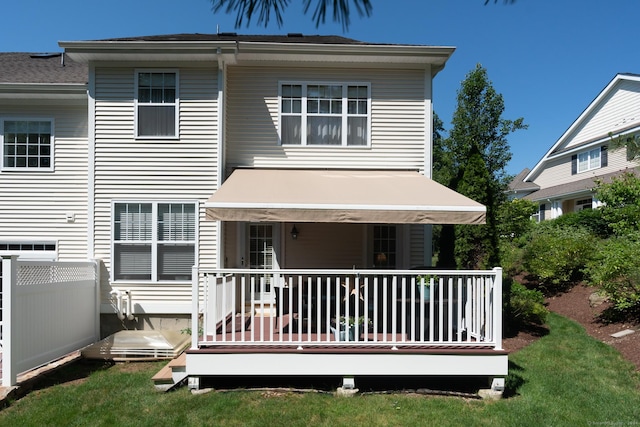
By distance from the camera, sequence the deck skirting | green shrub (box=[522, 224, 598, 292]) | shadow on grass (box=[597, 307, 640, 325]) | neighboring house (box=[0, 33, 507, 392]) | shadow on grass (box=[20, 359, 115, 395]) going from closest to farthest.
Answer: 1. the deck skirting
2. shadow on grass (box=[20, 359, 115, 395])
3. neighboring house (box=[0, 33, 507, 392])
4. shadow on grass (box=[597, 307, 640, 325])
5. green shrub (box=[522, 224, 598, 292])

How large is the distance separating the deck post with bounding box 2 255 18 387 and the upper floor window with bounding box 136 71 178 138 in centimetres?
425

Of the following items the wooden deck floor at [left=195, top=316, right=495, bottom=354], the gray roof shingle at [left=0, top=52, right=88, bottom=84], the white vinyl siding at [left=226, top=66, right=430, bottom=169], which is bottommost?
the wooden deck floor at [left=195, top=316, right=495, bottom=354]

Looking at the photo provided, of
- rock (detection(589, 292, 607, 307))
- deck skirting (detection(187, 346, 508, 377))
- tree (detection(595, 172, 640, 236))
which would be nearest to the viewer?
deck skirting (detection(187, 346, 508, 377))

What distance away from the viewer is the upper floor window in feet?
32.5

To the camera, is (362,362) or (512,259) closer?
(362,362)

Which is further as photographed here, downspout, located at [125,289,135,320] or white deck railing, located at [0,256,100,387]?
downspout, located at [125,289,135,320]

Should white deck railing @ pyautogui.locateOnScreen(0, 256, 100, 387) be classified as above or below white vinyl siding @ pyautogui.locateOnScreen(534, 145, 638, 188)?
below

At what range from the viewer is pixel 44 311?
7.72m

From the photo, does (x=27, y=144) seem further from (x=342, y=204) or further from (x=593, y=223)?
(x=593, y=223)

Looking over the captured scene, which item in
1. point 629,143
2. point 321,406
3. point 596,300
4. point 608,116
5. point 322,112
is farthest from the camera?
point 608,116

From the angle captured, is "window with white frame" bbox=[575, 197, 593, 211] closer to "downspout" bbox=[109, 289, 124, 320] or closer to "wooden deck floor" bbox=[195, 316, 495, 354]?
"wooden deck floor" bbox=[195, 316, 495, 354]

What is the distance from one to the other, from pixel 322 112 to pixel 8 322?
7.89m

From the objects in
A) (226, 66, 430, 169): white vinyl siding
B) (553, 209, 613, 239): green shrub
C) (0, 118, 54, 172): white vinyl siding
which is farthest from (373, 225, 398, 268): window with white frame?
(553, 209, 613, 239): green shrub

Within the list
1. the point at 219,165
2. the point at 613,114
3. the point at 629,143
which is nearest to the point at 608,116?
the point at 613,114
